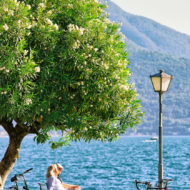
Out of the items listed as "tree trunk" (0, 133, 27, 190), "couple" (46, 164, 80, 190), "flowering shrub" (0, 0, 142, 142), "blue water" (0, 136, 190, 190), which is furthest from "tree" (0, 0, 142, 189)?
"blue water" (0, 136, 190, 190)

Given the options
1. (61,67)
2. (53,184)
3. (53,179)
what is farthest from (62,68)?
(53,184)

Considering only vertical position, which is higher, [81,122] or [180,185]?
[81,122]

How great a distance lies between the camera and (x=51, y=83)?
11141 millimetres

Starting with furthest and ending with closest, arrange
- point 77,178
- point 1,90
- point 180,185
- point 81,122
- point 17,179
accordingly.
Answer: point 77,178 < point 180,185 < point 81,122 < point 17,179 < point 1,90

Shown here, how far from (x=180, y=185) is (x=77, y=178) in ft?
50.7

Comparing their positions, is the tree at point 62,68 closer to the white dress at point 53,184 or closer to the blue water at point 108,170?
the white dress at point 53,184

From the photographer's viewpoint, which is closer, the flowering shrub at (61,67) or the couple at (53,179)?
the couple at (53,179)

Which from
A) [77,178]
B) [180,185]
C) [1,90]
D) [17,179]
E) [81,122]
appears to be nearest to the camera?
[1,90]

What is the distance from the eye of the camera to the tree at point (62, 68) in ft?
33.9

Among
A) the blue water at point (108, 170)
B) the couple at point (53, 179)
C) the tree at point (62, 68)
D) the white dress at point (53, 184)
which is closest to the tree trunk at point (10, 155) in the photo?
the tree at point (62, 68)

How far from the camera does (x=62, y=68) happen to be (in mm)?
11070

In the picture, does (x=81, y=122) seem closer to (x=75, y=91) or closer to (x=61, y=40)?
(x=75, y=91)

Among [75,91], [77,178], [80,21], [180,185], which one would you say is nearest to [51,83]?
[75,91]

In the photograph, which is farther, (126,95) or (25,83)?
(126,95)
